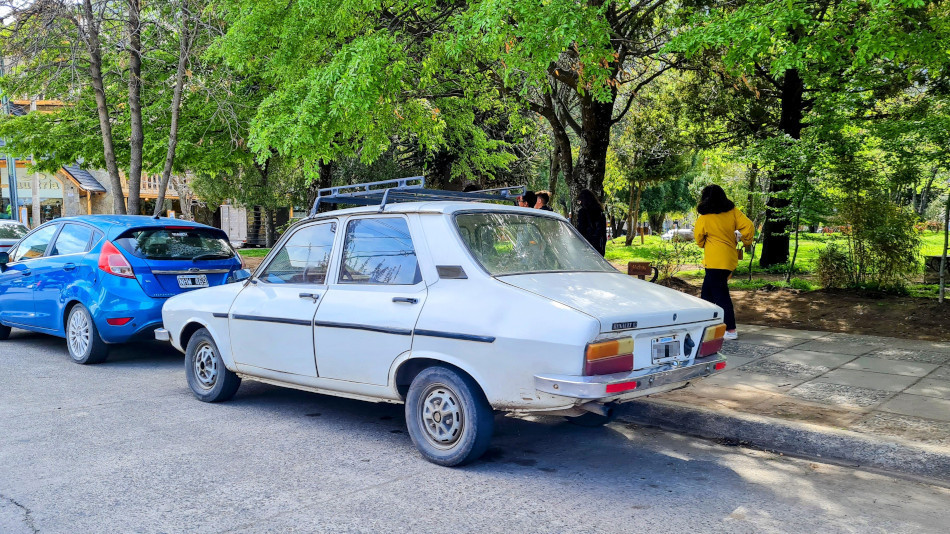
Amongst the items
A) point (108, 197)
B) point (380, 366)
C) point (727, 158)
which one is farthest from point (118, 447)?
point (108, 197)

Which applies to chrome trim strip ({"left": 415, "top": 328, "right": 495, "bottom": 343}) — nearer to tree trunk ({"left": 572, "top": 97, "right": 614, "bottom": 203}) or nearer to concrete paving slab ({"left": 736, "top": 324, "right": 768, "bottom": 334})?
concrete paving slab ({"left": 736, "top": 324, "right": 768, "bottom": 334})

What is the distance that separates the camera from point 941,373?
700 cm

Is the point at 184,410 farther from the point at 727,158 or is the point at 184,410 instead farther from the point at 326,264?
the point at 727,158

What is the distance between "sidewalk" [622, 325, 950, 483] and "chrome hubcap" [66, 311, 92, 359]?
19.7ft

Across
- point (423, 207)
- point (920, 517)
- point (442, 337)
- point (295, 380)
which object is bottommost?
point (920, 517)

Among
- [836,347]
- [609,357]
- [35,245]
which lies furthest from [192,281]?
[836,347]

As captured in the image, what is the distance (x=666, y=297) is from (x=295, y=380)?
9.29 ft

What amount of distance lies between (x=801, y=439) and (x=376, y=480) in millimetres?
2965

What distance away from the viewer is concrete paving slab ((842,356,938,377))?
709 centimetres

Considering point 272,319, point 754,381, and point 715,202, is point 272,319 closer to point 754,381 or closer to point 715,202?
point 754,381

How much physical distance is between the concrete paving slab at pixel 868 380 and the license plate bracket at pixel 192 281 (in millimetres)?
6555

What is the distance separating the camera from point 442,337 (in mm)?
4543

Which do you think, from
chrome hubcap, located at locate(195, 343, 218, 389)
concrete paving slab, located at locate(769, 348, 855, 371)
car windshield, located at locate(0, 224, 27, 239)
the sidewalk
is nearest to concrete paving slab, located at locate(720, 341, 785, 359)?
the sidewalk

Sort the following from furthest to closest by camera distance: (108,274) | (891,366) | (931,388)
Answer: (108,274)
(891,366)
(931,388)
